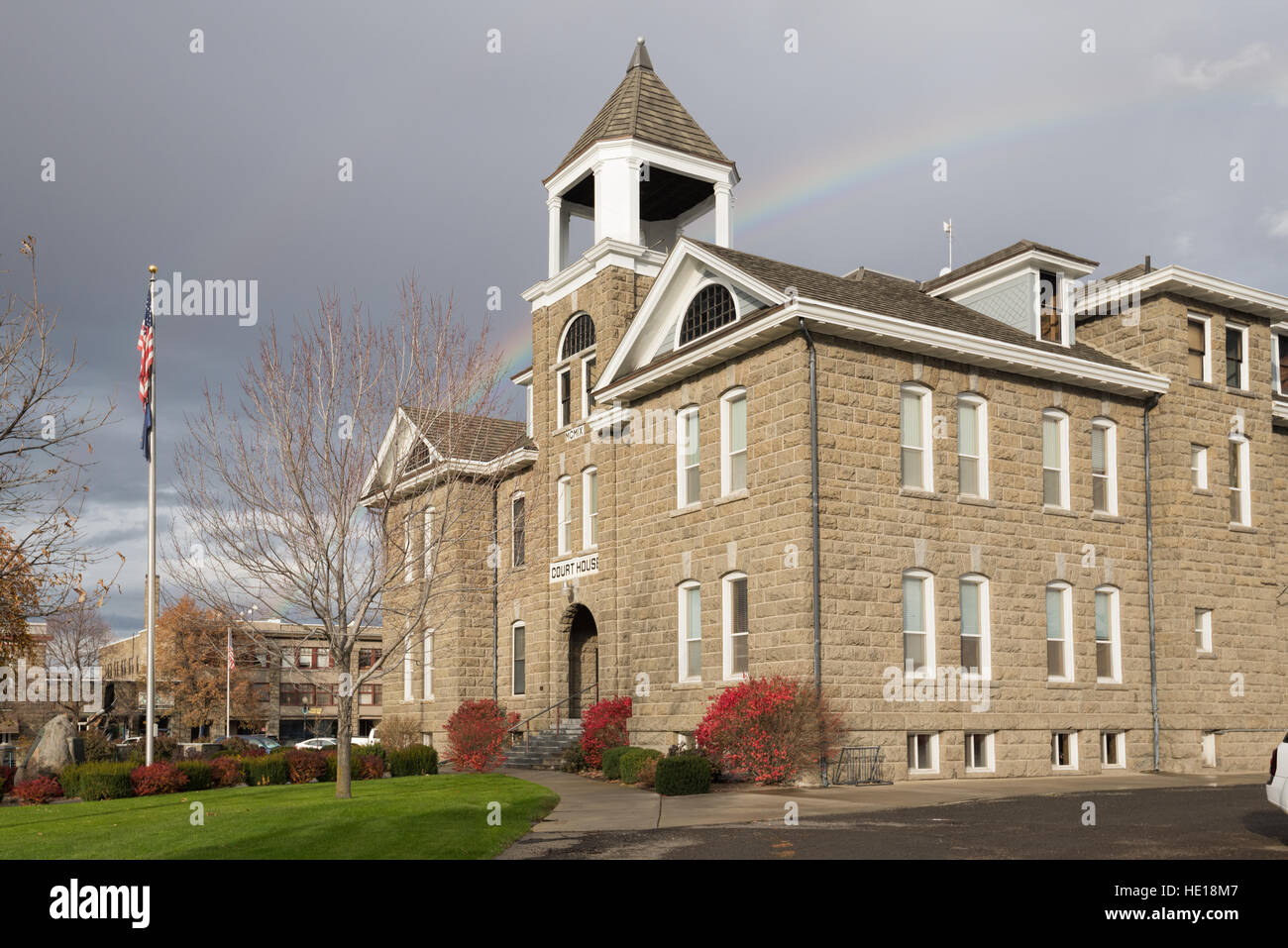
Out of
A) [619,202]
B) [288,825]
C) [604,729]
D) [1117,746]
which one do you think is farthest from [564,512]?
[288,825]

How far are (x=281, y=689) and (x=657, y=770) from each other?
73.3 m

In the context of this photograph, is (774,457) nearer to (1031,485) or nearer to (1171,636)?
(1031,485)

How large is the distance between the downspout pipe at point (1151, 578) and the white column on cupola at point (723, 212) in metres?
11.8

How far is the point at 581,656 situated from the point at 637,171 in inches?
531

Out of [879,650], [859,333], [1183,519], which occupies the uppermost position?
[859,333]

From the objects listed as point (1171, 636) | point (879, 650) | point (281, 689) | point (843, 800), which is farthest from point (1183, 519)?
point (281, 689)

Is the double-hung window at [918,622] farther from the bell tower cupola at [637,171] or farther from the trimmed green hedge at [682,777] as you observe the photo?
the bell tower cupola at [637,171]

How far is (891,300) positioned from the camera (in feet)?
91.4

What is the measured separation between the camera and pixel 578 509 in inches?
1341

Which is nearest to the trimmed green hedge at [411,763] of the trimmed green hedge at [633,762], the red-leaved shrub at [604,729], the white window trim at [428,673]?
the red-leaved shrub at [604,729]

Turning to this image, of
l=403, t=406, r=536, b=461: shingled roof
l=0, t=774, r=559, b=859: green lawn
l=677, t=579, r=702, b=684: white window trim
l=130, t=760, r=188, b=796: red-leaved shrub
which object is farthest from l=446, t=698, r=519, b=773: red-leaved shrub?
l=403, t=406, r=536, b=461: shingled roof

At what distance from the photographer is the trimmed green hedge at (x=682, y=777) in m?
22.1

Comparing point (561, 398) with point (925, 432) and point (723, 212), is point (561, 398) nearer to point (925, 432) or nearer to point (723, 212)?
point (723, 212)
